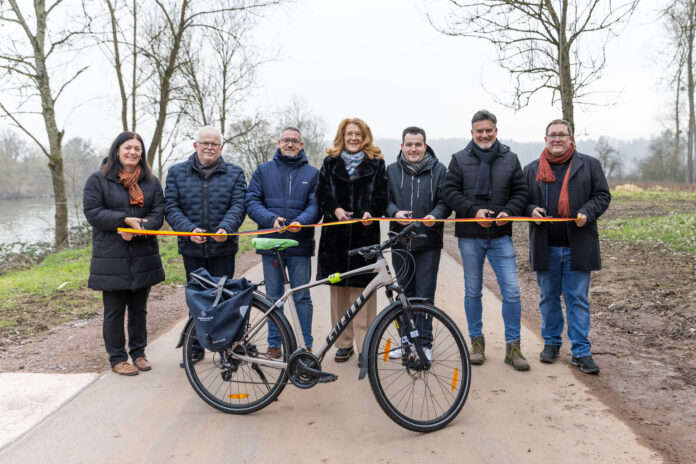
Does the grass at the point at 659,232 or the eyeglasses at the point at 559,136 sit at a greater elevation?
the eyeglasses at the point at 559,136

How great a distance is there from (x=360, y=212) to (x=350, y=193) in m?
0.19

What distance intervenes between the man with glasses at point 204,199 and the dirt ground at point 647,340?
3.01 metres

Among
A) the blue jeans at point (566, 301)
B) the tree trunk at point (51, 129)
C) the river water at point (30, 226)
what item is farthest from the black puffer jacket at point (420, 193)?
the river water at point (30, 226)

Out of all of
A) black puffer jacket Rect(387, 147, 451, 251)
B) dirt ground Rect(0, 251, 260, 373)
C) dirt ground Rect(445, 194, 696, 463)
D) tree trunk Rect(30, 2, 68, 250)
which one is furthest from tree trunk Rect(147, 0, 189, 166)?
black puffer jacket Rect(387, 147, 451, 251)

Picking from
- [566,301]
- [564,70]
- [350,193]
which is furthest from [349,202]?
[564,70]

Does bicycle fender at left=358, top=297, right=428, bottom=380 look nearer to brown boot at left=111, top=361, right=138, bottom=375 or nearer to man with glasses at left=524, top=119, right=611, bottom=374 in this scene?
man with glasses at left=524, top=119, right=611, bottom=374

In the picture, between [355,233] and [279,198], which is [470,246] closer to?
[355,233]

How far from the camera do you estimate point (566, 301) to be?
4.50 meters

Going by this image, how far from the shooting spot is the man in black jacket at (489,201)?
4.43 metres

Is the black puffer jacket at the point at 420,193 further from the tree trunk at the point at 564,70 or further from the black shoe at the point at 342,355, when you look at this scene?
the tree trunk at the point at 564,70

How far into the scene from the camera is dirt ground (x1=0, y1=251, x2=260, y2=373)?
4594 millimetres

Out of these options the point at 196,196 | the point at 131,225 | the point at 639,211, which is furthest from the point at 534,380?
the point at 639,211

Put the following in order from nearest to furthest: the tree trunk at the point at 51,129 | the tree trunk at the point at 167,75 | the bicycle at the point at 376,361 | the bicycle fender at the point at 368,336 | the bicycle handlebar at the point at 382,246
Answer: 1. the bicycle fender at the point at 368,336
2. the bicycle at the point at 376,361
3. the bicycle handlebar at the point at 382,246
4. the tree trunk at the point at 51,129
5. the tree trunk at the point at 167,75

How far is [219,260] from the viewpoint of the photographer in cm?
467
